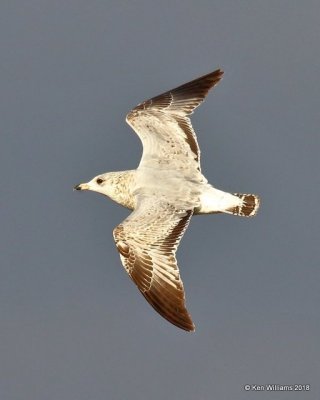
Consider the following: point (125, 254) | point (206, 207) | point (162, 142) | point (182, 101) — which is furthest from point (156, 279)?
point (182, 101)

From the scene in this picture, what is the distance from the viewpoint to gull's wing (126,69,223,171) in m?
20.5

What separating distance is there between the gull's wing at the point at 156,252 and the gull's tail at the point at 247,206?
127cm

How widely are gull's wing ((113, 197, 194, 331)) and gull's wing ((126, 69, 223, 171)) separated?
1466 mm

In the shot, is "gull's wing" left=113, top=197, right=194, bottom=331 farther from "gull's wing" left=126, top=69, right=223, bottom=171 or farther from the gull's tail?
"gull's wing" left=126, top=69, right=223, bottom=171

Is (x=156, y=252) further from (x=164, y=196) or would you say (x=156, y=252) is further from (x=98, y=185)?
(x=98, y=185)

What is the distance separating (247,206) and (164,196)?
5.41 feet

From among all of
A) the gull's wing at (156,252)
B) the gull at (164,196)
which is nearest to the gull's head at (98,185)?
the gull at (164,196)

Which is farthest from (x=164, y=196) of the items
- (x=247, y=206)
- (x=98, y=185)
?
(x=98, y=185)

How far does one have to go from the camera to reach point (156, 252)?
1814cm

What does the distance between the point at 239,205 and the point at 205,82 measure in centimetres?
309

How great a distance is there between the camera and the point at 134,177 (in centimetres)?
2005

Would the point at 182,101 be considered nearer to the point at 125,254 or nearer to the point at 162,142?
the point at 162,142

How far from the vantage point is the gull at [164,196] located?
1778cm

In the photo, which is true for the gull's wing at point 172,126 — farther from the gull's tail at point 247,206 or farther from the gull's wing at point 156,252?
the gull's wing at point 156,252
